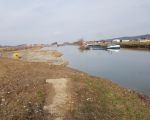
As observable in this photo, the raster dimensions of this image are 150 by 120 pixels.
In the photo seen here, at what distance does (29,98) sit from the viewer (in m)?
17.1

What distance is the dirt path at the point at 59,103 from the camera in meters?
14.1

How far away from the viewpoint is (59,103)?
50.8 ft

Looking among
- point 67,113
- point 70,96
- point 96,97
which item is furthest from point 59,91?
point 67,113

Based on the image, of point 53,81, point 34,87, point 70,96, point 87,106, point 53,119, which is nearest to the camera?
point 53,119

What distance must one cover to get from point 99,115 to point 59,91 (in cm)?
428

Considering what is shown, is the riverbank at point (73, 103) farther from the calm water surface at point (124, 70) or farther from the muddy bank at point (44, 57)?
the muddy bank at point (44, 57)

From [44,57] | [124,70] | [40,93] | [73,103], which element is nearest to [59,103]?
[73,103]

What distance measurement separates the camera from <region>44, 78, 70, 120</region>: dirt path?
14.1 meters

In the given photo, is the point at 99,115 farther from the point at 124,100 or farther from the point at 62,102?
the point at 124,100

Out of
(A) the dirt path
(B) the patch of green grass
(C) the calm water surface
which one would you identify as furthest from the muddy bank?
(B) the patch of green grass

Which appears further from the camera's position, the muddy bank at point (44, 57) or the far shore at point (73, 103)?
the muddy bank at point (44, 57)

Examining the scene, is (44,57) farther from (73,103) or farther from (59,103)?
(59,103)

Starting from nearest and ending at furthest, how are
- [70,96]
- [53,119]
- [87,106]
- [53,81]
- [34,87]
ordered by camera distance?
[53,119]
[87,106]
[70,96]
[34,87]
[53,81]

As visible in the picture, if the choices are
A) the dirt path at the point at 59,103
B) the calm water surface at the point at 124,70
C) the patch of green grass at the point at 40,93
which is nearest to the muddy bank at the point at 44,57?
the calm water surface at the point at 124,70
